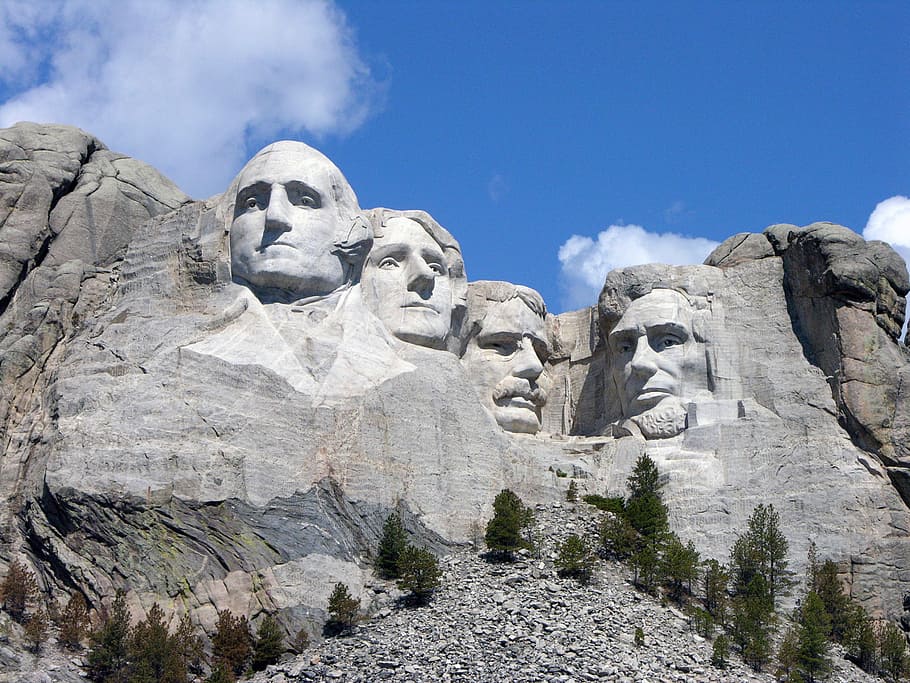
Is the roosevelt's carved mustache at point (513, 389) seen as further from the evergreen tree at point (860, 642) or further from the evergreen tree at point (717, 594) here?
the evergreen tree at point (860, 642)

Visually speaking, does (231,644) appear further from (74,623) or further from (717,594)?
(717,594)

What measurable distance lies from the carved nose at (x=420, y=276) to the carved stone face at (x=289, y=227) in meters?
1.46

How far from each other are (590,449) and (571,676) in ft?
24.7

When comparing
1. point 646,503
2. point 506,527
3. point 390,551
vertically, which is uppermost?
point 646,503

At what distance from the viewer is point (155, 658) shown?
27469 millimetres

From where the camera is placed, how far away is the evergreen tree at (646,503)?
32.0 meters

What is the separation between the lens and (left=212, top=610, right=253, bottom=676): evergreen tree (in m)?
28.3

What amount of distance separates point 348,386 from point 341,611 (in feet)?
13.0

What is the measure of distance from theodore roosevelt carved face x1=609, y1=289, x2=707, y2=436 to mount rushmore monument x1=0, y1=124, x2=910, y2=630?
47 mm

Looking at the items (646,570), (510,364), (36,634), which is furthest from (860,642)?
(36,634)

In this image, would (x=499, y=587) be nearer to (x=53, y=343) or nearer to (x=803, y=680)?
(x=803, y=680)

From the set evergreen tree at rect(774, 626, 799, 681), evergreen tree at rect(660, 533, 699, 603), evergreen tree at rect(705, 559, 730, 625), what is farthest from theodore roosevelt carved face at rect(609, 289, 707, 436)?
evergreen tree at rect(774, 626, 799, 681)

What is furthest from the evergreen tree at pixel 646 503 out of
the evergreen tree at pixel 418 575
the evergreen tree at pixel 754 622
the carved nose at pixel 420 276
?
the carved nose at pixel 420 276

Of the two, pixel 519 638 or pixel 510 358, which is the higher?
pixel 510 358
